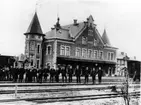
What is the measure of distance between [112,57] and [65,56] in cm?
1422

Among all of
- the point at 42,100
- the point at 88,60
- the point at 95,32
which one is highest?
the point at 95,32

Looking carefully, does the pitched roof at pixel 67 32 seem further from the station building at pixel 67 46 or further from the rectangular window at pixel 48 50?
the rectangular window at pixel 48 50

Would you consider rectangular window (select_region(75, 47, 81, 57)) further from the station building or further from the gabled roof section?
the gabled roof section

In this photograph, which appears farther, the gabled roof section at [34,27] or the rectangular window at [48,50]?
the rectangular window at [48,50]

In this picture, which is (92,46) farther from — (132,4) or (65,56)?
(132,4)

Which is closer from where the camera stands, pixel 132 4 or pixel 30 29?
pixel 132 4

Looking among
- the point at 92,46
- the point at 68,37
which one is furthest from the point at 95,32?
the point at 68,37

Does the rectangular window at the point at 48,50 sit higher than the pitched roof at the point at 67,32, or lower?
lower

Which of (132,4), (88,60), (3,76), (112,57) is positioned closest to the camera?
(132,4)

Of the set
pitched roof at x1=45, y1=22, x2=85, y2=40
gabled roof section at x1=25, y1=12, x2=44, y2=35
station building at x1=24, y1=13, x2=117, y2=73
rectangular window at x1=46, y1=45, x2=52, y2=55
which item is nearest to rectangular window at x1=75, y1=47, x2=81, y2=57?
station building at x1=24, y1=13, x2=117, y2=73

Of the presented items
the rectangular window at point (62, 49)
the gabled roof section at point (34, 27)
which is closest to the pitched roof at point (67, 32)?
the rectangular window at point (62, 49)

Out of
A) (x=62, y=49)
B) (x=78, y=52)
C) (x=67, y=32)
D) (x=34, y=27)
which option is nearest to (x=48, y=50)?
(x=62, y=49)

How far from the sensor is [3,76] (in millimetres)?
23859

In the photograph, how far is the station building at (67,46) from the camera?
38.5 metres
